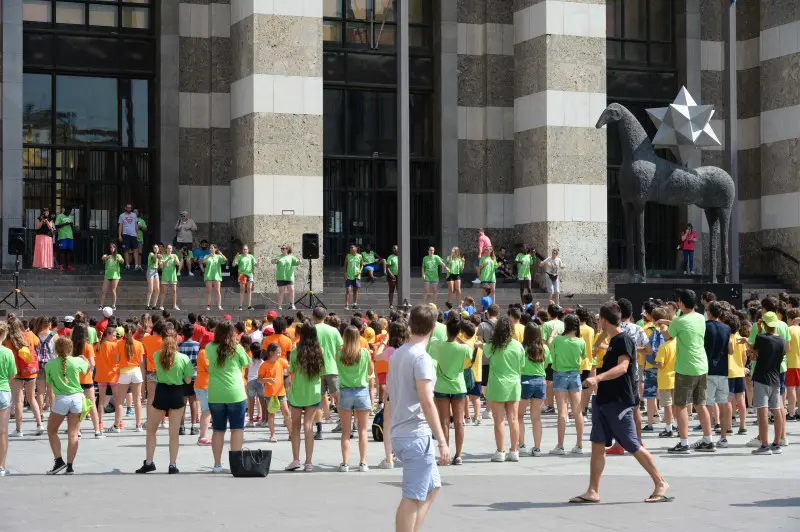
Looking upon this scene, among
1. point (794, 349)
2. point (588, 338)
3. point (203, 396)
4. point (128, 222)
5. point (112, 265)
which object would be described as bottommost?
point (203, 396)

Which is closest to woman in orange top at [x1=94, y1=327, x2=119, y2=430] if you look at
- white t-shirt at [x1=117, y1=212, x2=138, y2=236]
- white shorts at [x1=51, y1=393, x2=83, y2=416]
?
white shorts at [x1=51, y1=393, x2=83, y2=416]

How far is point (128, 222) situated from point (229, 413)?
1995 cm

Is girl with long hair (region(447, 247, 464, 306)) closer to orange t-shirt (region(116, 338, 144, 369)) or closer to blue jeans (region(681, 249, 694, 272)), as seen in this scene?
blue jeans (region(681, 249, 694, 272))

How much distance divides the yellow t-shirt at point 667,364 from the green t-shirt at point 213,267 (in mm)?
13741

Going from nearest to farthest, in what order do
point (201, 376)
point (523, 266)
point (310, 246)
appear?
point (201, 376), point (310, 246), point (523, 266)

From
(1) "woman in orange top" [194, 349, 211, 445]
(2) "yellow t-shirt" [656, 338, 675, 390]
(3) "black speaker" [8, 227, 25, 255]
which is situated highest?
(3) "black speaker" [8, 227, 25, 255]

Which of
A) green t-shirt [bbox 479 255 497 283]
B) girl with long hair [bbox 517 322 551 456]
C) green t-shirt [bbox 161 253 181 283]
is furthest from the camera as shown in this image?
green t-shirt [bbox 479 255 497 283]

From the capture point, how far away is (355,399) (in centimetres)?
1446

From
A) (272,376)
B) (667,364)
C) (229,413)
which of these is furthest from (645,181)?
(229,413)

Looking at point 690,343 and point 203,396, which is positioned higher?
point 690,343

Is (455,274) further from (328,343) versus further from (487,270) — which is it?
(328,343)

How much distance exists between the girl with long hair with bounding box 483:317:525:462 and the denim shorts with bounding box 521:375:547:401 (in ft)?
1.69

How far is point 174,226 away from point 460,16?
10409 mm

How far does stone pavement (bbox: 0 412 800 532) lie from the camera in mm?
10703
